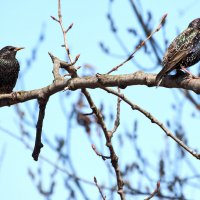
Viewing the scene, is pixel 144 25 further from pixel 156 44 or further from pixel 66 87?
pixel 66 87

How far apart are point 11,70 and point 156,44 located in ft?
8.73

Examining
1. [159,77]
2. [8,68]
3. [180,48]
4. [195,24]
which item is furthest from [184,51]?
[8,68]

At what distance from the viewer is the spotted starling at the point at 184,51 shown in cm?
549

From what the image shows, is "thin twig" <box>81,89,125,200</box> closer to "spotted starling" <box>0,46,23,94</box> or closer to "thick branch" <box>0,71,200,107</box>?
"thick branch" <box>0,71,200,107</box>

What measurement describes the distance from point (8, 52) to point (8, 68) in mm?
410

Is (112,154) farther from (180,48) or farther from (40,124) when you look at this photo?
(180,48)

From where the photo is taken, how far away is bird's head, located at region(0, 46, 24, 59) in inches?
337

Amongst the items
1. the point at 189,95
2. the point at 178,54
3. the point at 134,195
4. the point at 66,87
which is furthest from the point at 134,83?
the point at 134,195

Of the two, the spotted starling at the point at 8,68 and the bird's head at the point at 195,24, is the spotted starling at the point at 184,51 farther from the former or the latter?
the spotted starling at the point at 8,68

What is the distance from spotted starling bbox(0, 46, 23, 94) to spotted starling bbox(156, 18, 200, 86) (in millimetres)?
2993

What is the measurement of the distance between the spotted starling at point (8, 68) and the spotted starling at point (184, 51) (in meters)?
2.99

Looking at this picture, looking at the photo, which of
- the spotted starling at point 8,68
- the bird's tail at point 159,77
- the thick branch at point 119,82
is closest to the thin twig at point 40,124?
the thick branch at point 119,82

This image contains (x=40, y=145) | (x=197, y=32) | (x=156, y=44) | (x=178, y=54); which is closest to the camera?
(x=40, y=145)

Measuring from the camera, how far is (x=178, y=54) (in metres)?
5.67
